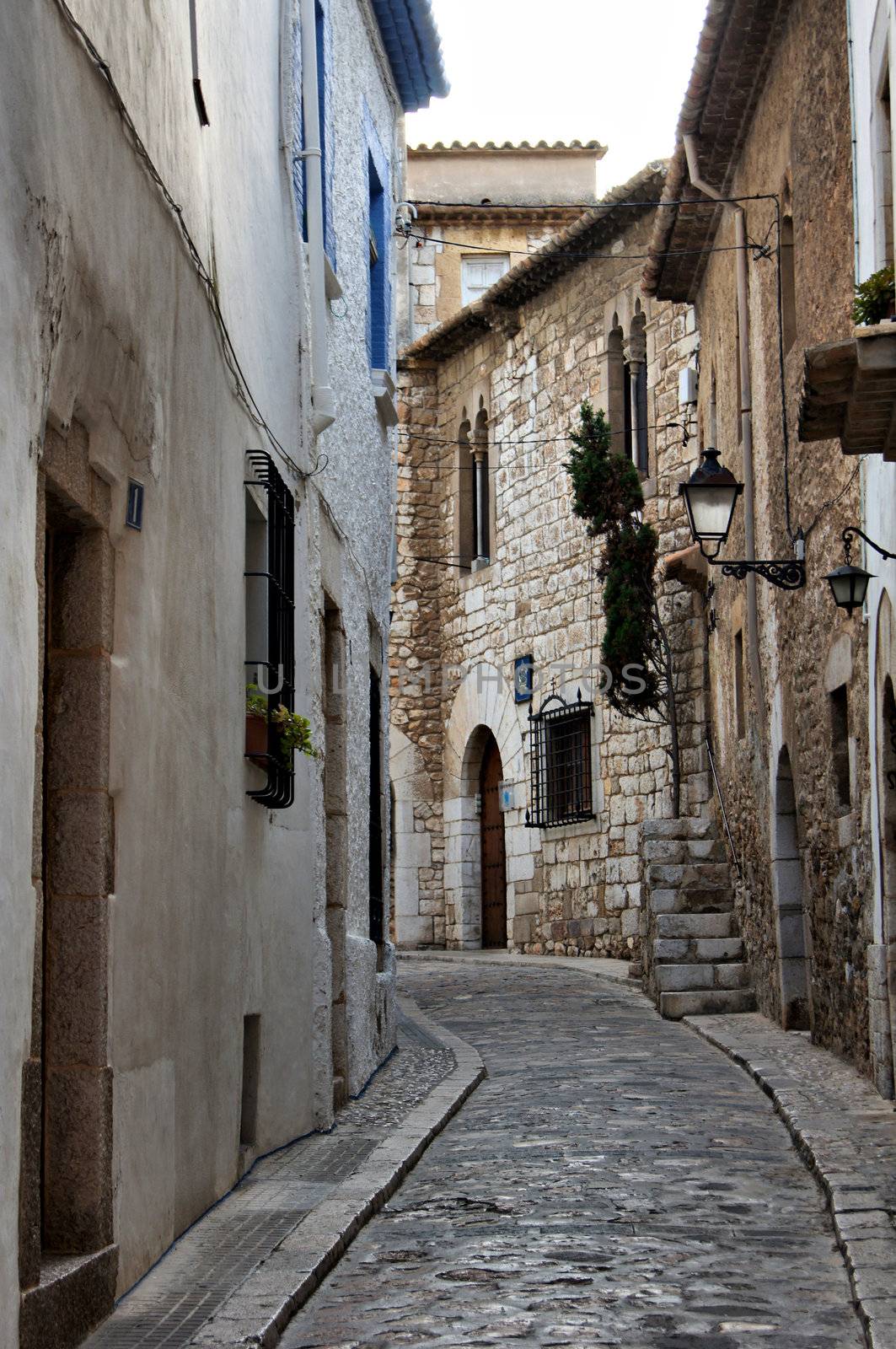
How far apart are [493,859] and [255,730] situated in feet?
54.1

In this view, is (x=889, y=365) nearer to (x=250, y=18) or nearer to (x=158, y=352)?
(x=158, y=352)

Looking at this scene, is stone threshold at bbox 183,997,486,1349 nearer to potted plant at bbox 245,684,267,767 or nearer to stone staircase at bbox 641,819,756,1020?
potted plant at bbox 245,684,267,767

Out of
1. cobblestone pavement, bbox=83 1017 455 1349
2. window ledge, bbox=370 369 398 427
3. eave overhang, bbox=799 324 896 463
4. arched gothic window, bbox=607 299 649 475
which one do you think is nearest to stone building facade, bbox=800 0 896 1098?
eave overhang, bbox=799 324 896 463

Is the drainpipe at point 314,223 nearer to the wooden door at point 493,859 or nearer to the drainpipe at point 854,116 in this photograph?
the drainpipe at point 854,116

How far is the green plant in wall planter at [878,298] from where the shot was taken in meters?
7.50

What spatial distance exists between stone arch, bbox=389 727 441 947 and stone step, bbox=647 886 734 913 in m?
8.99

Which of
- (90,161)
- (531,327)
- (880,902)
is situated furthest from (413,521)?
(90,161)

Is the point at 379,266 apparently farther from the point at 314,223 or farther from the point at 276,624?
the point at 276,624

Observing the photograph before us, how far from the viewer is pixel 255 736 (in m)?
7.39

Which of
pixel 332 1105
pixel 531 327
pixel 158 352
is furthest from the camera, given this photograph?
pixel 531 327

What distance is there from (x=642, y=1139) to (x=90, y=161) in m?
5.02

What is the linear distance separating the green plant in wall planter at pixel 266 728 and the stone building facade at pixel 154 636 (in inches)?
4.8

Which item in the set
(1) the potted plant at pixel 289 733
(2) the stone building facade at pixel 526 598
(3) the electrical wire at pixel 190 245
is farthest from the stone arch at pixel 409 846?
(1) the potted plant at pixel 289 733

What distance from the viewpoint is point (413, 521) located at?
2488 centimetres
